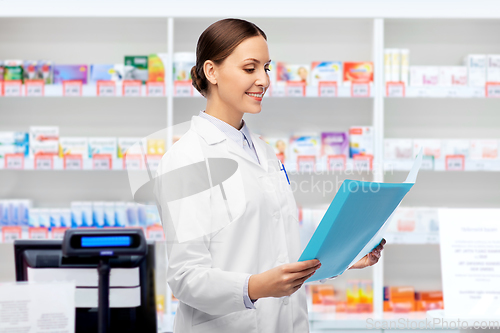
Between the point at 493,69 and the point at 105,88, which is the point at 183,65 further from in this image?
the point at 493,69

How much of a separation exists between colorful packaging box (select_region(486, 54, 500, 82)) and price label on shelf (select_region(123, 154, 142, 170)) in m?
2.42

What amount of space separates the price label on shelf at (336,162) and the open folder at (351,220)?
6.14ft

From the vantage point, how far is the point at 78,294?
53.2 inches

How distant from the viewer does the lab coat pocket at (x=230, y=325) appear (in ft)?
3.44

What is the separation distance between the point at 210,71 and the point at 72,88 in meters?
2.07

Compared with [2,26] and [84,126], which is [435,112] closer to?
[84,126]

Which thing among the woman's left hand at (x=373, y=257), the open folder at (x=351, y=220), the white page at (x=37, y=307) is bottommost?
the white page at (x=37, y=307)

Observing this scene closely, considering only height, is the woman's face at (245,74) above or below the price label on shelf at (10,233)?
above

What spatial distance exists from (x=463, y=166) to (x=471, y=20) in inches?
44.0

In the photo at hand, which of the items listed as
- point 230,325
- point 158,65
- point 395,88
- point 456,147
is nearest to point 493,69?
point 456,147

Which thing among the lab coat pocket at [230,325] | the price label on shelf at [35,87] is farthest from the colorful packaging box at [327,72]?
the lab coat pocket at [230,325]

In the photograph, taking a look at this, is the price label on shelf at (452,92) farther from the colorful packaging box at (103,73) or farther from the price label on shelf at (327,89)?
the colorful packaging box at (103,73)

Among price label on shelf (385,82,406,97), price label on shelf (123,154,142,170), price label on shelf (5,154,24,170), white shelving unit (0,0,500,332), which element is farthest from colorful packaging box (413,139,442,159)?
price label on shelf (5,154,24,170)

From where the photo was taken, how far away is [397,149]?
3002 mm
